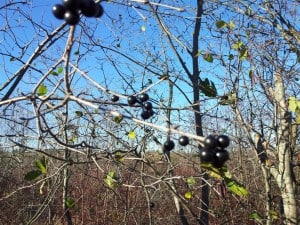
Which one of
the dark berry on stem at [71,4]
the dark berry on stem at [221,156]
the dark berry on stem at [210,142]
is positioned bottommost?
the dark berry on stem at [221,156]

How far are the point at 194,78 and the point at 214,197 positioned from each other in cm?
379

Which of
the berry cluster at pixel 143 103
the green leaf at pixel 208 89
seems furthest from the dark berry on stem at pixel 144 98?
the green leaf at pixel 208 89

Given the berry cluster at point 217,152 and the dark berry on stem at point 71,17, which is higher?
the dark berry on stem at point 71,17

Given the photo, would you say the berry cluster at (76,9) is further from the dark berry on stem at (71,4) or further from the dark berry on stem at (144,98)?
the dark berry on stem at (144,98)

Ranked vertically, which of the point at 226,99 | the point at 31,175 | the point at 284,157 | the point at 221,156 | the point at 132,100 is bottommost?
the point at 221,156

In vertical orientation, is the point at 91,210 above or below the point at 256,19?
below

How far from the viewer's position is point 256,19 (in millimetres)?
3521

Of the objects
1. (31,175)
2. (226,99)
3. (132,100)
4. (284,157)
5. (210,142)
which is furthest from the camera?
(284,157)

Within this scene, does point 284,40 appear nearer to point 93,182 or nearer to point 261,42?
point 261,42

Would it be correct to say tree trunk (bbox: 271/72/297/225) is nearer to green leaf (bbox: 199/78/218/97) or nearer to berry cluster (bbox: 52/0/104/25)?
green leaf (bbox: 199/78/218/97)

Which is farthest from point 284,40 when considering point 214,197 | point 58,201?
point 58,201

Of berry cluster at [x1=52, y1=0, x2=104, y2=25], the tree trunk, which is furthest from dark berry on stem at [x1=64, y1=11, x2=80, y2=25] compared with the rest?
the tree trunk

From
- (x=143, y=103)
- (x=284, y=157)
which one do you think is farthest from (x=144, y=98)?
(x=284, y=157)

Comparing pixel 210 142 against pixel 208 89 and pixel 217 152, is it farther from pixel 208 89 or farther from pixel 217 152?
pixel 208 89
